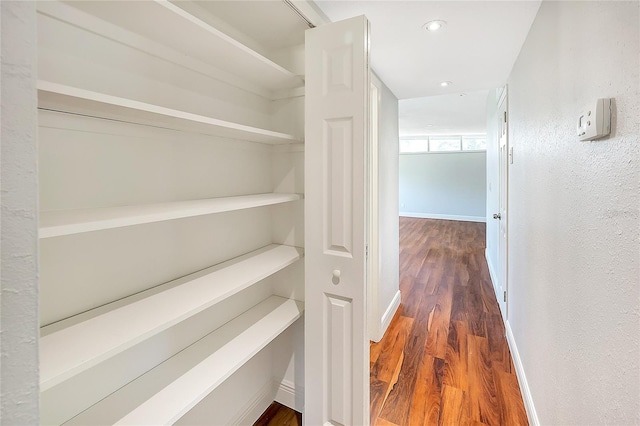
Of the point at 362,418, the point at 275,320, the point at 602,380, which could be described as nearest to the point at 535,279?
the point at 602,380

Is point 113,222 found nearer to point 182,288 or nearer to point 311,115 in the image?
point 182,288

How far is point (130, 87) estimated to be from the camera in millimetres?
1065

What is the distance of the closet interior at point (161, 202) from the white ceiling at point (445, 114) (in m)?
3.68

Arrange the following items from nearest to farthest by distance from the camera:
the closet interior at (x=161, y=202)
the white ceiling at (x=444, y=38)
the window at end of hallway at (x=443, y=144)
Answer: the closet interior at (x=161, y=202), the white ceiling at (x=444, y=38), the window at end of hallway at (x=443, y=144)

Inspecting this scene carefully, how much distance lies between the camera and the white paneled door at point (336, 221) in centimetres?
138

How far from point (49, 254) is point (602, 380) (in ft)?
5.30

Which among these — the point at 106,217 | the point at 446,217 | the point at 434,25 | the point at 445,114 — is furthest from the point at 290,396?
the point at 446,217

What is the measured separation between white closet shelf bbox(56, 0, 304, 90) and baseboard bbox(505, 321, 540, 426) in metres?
2.15

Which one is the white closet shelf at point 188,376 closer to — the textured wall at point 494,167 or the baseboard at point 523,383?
the baseboard at point 523,383

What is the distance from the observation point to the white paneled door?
4.53 feet

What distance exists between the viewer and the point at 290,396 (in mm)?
1856

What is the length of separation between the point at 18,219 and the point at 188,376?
103 cm

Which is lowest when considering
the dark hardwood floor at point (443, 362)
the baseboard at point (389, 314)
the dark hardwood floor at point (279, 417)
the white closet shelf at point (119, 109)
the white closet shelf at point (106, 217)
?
the dark hardwood floor at point (279, 417)

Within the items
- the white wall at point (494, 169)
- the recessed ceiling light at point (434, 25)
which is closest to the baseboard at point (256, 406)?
the recessed ceiling light at point (434, 25)
